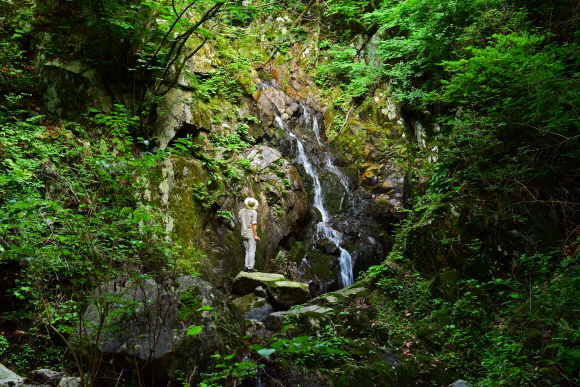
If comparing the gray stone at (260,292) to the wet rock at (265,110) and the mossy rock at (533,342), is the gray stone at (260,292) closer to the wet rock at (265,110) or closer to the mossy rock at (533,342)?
the mossy rock at (533,342)

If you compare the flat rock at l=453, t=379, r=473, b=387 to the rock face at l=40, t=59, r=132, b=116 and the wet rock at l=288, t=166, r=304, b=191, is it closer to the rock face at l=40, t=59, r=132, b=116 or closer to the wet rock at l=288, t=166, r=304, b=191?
the wet rock at l=288, t=166, r=304, b=191

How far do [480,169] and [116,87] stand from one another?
841 cm

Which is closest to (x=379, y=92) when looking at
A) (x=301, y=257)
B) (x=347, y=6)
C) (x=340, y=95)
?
(x=340, y=95)

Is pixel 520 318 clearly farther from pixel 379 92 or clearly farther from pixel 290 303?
pixel 379 92

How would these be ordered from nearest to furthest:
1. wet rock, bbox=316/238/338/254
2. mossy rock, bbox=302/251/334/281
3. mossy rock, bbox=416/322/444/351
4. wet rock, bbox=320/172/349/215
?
1. mossy rock, bbox=416/322/444/351
2. mossy rock, bbox=302/251/334/281
3. wet rock, bbox=316/238/338/254
4. wet rock, bbox=320/172/349/215

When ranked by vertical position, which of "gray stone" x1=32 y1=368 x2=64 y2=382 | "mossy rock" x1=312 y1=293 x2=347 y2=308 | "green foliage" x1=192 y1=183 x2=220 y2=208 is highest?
"green foliage" x1=192 y1=183 x2=220 y2=208

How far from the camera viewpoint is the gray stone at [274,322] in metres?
6.11

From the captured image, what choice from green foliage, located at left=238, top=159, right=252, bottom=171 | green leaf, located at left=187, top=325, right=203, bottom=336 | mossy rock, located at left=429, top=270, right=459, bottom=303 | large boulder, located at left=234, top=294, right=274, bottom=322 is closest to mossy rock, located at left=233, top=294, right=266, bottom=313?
large boulder, located at left=234, top=294, right=274, bottom=322

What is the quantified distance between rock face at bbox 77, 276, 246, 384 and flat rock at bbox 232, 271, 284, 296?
2.96m

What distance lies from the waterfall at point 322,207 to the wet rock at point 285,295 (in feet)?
8.81

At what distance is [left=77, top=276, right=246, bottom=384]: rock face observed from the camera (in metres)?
3.66

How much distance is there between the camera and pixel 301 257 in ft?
33.7

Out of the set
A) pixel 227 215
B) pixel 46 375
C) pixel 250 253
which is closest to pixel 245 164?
pixel 227 215

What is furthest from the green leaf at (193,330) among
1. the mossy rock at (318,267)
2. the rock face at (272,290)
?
the mossy rock at (318,267)
